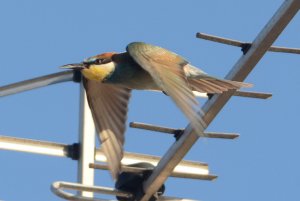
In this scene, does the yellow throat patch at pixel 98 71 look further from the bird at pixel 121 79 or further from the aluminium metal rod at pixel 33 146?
the aluminium metal rod at pixel 33 146

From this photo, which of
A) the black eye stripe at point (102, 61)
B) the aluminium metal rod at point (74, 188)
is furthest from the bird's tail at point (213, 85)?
the aluminium metal rod at point (74, 188)

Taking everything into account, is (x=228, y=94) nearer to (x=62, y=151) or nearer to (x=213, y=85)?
(x=213, y=85)

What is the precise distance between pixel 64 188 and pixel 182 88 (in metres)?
0.69

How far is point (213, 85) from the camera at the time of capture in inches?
164

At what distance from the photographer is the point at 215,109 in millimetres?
3975

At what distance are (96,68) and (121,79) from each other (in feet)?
0.46

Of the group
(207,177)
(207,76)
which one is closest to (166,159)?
(207,177)

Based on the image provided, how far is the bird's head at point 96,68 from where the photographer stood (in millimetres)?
4805

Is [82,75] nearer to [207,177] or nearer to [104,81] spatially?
[104,81]

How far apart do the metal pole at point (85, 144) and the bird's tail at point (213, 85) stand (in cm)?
54

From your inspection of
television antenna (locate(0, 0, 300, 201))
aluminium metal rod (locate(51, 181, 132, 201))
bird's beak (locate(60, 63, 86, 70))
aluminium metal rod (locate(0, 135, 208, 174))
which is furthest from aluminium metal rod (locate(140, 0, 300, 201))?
bird's beak (locate(60, 63, 86, 70))

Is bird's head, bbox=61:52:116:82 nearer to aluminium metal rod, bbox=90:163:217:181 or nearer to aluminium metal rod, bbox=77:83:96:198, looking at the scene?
aluminium metal rod, bbox=77:83:96:198

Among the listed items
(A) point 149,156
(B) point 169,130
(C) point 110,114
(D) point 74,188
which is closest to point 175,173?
(B) point 169,130

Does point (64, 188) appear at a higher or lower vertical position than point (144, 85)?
lower
